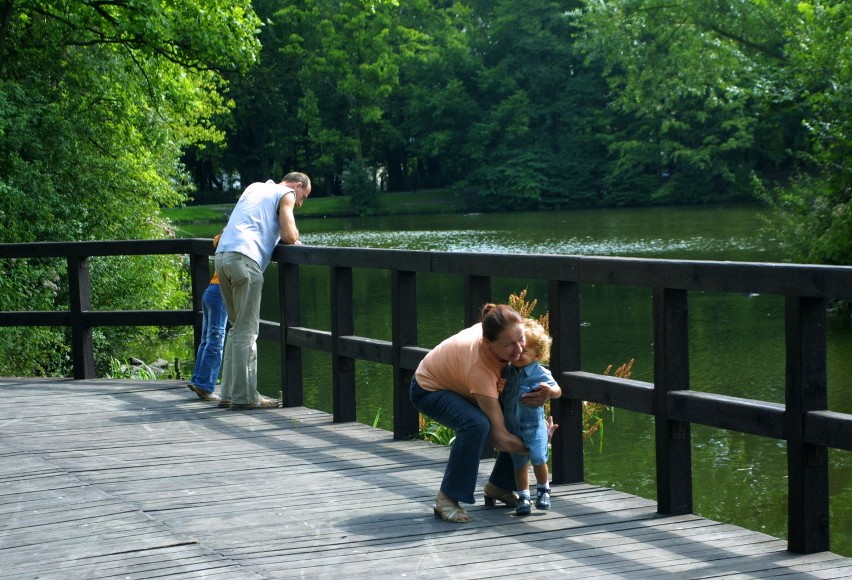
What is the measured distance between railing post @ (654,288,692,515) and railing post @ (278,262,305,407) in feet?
11.5

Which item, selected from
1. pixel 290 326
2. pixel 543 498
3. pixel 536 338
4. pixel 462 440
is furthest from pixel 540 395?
pixel 290 326

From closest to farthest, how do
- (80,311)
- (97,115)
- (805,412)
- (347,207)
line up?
(805,412)
(80,311)
(97,115)
(347,207)

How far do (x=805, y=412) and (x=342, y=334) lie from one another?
11.9ft

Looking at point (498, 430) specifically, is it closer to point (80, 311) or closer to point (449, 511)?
point (449, 511)

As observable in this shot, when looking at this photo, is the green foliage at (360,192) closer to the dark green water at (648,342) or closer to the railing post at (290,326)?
the dark green water at (648,342)

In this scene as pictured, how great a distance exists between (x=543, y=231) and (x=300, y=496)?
3676 cm

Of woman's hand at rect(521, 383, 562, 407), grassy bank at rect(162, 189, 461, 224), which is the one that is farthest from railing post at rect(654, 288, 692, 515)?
grassy bank at rect(162, 189, 461, 224)

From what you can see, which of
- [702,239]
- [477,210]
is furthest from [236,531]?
[477,210]

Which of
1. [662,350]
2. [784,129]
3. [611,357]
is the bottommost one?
[611,357]

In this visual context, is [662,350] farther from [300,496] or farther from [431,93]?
[431,93]

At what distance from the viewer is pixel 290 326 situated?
8070mm

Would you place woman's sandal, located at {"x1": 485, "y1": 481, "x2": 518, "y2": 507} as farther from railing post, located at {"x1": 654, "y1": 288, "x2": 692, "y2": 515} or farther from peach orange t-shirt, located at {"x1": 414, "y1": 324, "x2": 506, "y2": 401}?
railing post, located at {"x1": 654, "y1": 288, "x2": 692, "y2": 515}

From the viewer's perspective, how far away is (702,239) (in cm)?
3378

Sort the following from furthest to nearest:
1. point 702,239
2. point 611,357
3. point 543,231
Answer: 1. point 543,231
2. point 702,239
3. point 611,357
